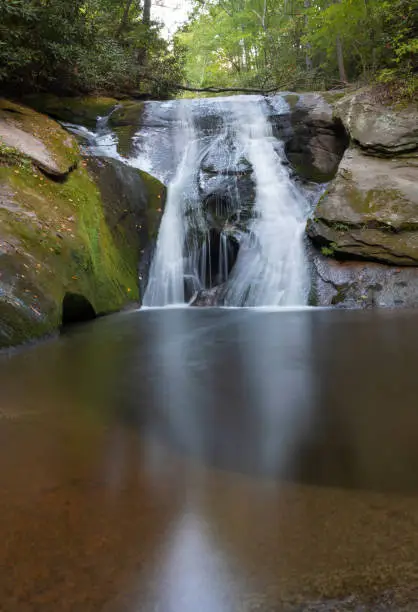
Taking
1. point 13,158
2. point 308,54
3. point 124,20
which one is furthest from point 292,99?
point 13,158

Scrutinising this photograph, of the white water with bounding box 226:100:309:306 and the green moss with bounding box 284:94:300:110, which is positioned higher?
the green moss with bounding box 284:94:300:110

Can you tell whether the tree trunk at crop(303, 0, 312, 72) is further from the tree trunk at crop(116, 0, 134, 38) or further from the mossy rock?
the mossy rock

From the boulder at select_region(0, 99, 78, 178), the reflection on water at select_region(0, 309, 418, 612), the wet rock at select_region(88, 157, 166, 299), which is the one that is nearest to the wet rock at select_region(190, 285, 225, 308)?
the wet rock at select_region(88, 157, 166, 299)

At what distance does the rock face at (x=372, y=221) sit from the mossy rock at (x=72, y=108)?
7.00 m

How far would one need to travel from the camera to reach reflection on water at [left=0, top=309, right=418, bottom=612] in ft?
4.38

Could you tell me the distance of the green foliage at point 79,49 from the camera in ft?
29.8

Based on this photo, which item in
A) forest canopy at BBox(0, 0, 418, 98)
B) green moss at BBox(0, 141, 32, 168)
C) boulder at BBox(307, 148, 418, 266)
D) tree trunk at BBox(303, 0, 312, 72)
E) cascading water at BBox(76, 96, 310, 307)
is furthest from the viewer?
tree trunk at BBox(303, 0, 312, 72)

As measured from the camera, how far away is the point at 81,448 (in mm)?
2381

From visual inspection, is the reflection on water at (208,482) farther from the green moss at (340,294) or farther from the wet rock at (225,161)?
the wet rock at (225,161)

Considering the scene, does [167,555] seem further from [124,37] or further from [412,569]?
[124,37]

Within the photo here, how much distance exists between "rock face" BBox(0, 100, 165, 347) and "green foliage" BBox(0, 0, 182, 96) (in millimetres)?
1355

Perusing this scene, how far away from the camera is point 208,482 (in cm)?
200

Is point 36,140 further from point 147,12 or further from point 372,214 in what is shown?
point 147,12

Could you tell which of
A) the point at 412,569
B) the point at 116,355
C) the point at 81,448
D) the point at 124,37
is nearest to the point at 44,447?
the point at 81,448
